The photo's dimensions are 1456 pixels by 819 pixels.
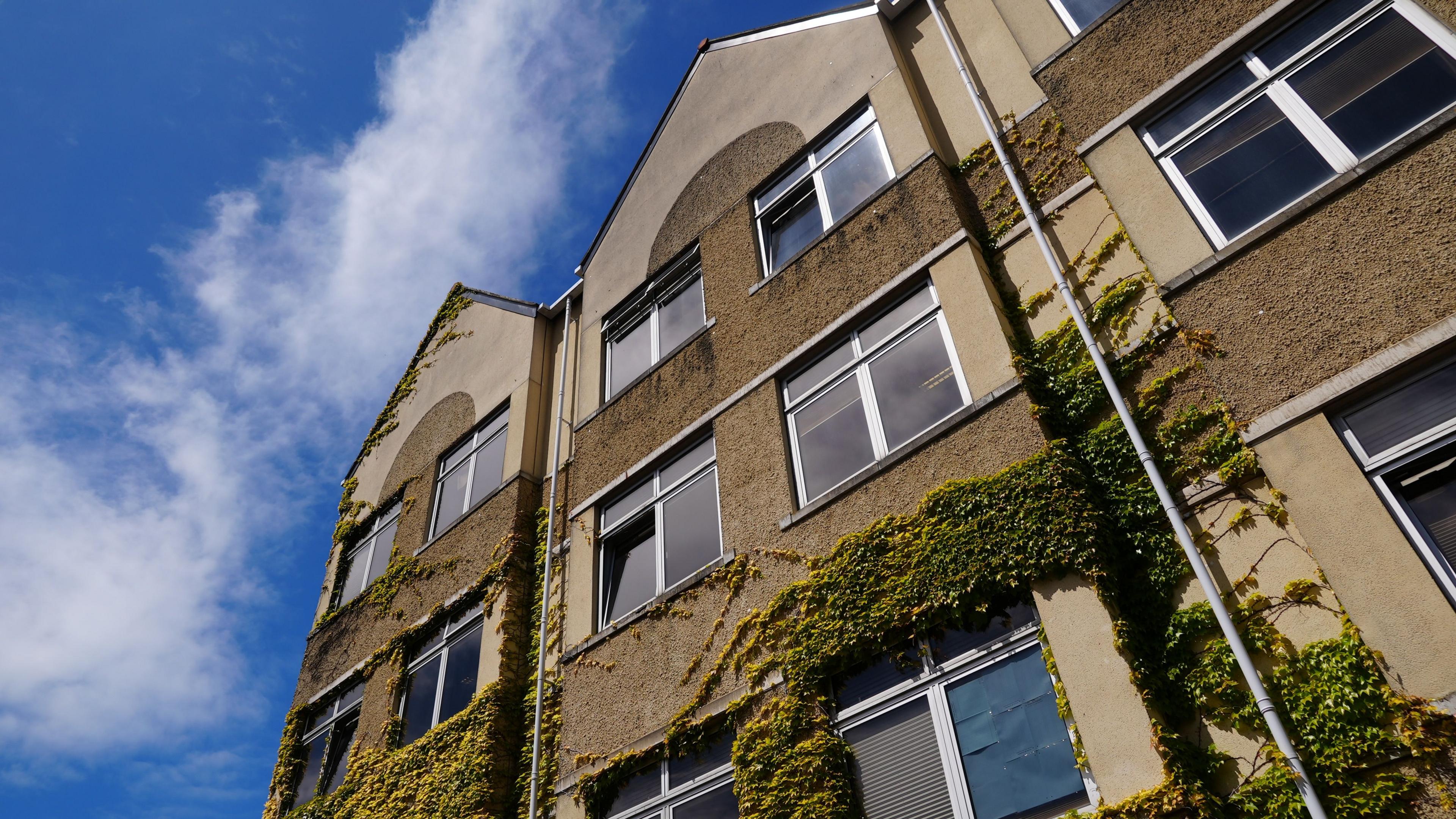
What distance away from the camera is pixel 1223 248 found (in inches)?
294

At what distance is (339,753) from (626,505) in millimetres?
6678

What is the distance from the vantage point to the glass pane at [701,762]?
9.50 metres

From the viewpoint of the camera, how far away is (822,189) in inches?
489

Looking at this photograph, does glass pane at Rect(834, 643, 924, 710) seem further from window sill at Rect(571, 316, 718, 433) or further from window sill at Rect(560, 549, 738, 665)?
window sill at Rect(571, 316, 718, 433)

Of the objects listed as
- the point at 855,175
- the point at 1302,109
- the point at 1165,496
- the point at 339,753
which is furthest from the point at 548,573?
the point at 1302,109

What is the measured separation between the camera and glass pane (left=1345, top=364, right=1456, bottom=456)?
6176 mm

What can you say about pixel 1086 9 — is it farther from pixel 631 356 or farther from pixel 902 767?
pixel 902 767

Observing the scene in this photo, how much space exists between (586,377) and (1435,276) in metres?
10.9

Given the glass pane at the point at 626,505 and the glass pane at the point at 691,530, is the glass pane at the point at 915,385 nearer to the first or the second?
the glass pane at the point at 691,530

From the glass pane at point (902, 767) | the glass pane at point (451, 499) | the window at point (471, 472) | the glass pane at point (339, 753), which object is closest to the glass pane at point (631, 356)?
the window at point (471, 472)

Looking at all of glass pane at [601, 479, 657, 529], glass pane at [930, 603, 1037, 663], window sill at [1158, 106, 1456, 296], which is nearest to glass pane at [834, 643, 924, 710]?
glass pane at [930, 603, 1037, 663]

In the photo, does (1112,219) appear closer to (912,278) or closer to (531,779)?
(912,278)

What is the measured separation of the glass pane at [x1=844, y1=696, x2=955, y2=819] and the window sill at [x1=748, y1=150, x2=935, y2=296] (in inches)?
219

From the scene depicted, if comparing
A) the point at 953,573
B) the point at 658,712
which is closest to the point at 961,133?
the point at 953,573
